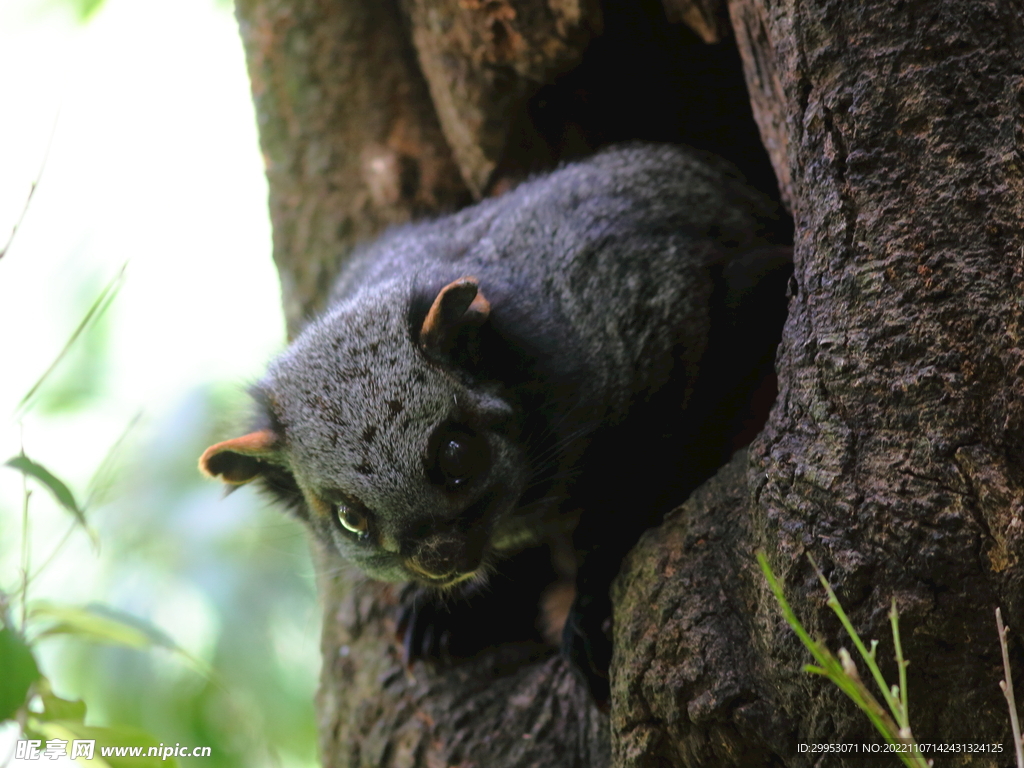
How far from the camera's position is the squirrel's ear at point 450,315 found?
121 inches

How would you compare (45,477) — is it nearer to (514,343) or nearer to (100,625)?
(100,625)

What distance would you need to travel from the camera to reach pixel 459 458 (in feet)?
9.94

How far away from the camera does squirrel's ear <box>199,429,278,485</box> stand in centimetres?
331

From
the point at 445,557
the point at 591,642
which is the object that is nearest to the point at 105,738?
the point at 445,557

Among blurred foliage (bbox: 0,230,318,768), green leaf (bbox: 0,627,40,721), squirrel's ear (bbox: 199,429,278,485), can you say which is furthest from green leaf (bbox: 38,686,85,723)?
blurred foliage (bbox: 0,230,318,768)

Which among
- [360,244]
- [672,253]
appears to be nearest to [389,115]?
[360,244]

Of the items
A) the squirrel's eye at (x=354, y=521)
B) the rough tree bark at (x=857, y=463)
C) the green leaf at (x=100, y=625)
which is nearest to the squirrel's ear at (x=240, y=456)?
the squirrel's eye at (x=354, y=521)

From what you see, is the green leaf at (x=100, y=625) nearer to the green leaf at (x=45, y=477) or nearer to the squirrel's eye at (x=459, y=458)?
the green leaf at (x=45, y=477)

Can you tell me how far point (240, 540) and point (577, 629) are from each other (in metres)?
2.42

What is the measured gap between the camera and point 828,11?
2.50 m

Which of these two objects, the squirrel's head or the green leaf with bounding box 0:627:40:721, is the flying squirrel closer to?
the squirrel's head

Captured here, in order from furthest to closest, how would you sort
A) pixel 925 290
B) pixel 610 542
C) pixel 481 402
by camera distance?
pixel 610 542
pixel 481 402
pixel 925 290

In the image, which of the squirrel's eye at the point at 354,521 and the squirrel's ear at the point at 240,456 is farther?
the squirrel's ear at the point at 240,456

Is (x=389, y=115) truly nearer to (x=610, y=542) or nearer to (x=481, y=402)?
(x=481, y=402)
